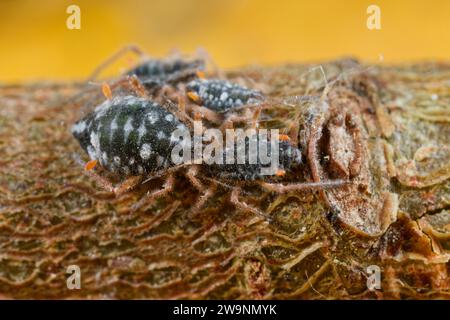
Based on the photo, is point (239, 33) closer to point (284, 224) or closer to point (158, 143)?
point (158, 143)

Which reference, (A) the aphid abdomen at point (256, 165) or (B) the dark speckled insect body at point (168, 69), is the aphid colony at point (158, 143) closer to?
(A) the aphid abdomen at point (256, 165)

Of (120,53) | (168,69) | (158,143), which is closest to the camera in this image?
(158,143)

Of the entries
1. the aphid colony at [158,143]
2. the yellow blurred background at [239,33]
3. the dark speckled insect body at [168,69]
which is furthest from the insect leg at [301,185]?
the yellow blurred background at [239,33]

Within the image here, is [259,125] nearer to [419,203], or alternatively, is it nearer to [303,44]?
[419,203]

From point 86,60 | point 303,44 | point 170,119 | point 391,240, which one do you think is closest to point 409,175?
point 391,240

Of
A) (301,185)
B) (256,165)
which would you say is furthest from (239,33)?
(301,185)

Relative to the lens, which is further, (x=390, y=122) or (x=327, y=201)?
(x=390, y=122)
